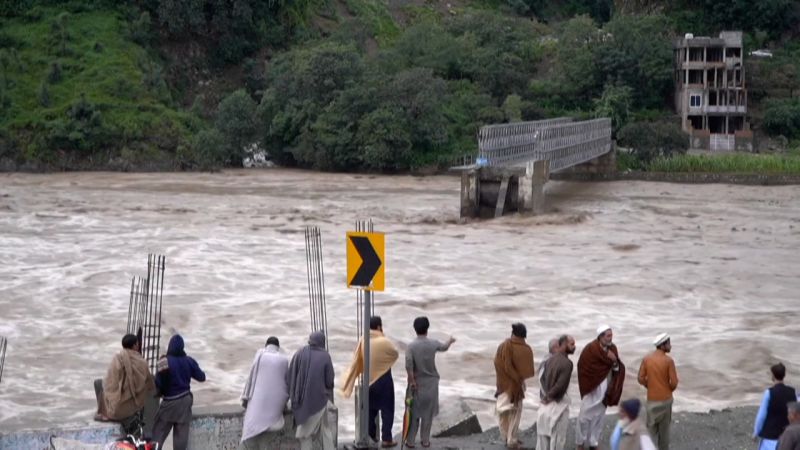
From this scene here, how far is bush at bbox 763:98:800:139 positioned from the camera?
61.2m

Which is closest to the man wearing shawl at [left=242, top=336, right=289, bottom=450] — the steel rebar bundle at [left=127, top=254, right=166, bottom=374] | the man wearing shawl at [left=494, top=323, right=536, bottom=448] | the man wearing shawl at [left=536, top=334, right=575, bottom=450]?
the steel rebar bundle at [left=127, top=254, right=166, bottom=374]

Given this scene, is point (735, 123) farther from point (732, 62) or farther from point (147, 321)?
point (147, 321)

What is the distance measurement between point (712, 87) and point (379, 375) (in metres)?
55.4

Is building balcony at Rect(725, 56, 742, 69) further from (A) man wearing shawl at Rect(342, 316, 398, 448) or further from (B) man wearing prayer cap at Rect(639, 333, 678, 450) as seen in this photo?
(A) man wearing shawl at Rect(342, 316, 398, 448)

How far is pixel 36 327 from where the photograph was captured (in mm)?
21891

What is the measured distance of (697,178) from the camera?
5222 cm

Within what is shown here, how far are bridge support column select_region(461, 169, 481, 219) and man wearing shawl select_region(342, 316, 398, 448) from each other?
28.5m

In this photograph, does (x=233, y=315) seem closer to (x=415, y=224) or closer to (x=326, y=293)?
(x=326, y=293)

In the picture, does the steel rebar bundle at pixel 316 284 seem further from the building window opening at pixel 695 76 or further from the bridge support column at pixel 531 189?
the building window opening at pixel 695 76

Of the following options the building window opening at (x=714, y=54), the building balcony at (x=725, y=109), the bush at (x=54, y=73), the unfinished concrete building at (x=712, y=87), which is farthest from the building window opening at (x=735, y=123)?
the bush at (x=54, y=73)

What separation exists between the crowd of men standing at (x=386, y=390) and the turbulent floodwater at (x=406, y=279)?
4.18m

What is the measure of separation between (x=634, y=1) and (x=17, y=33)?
38.3 m

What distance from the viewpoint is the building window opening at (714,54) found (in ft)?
211

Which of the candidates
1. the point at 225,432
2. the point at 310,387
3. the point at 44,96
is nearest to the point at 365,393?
the point at 310,387
